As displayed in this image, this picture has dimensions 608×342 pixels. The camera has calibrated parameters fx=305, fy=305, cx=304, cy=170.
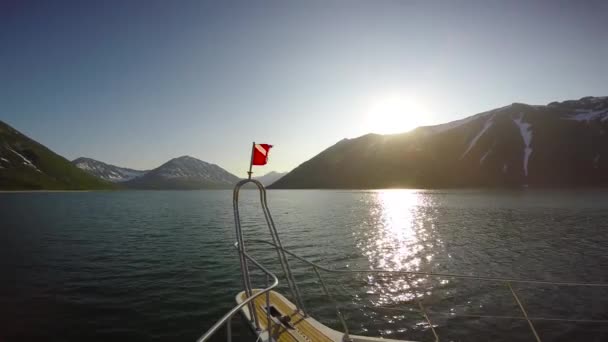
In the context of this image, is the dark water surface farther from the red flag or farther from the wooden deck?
the red flag

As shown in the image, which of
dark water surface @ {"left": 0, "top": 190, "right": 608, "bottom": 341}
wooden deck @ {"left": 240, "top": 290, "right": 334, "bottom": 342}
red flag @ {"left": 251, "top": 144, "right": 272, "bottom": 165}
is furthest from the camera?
dark water surface @ {"left": 0, "top": 190, "right": 608, "bottom": 341}

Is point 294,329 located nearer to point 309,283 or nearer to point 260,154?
point 260,154

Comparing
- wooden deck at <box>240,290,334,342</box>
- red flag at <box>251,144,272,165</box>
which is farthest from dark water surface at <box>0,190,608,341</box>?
red flag at <box>251,144,272,165</box>

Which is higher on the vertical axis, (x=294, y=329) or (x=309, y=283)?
(x=294, y=329)

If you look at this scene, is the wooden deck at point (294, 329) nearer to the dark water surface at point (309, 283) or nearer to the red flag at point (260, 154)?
the dark water surface at point (309, 283)

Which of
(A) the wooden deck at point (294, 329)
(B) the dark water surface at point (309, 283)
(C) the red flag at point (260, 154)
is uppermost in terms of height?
(C) the red flag at point (260, 154)

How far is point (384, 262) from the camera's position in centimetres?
2847

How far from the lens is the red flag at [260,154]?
1042cm

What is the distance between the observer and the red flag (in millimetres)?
10424

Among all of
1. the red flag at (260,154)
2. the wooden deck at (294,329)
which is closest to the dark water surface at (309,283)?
the wooden deck at (294,329)

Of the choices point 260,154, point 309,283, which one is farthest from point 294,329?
point 309,283

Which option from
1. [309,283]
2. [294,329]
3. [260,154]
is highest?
[260,154]

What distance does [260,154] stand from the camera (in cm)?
1059

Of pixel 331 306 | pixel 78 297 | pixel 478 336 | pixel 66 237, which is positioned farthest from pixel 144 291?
pixel 66 237
